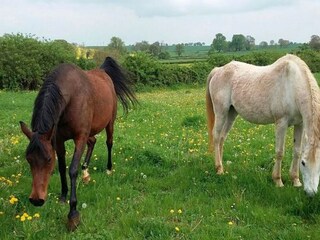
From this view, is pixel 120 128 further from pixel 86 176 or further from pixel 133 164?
pixel 86 176

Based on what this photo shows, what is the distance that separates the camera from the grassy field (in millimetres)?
4965

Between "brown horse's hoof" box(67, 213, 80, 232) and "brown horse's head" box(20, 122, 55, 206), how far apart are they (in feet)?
1.89

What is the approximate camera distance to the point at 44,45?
104 feet

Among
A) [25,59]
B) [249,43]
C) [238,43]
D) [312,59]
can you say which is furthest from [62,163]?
[249,43]

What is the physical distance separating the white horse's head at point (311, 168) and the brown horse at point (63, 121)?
10.4 ft

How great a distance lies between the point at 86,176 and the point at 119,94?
2.40 meters

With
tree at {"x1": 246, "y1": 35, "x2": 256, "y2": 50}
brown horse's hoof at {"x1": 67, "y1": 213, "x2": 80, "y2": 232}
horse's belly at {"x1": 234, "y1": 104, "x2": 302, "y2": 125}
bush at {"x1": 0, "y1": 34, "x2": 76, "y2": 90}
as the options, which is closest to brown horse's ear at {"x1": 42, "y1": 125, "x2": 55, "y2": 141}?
brown horse's hoof at {"x1": 67, "y1": 213, "x2": 80, "y2": 232}

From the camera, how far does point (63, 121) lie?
5555 mm

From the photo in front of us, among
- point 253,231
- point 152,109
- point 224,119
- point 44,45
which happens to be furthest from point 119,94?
point 44,45

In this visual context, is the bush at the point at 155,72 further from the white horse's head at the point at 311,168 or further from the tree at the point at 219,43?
the tree at the point at 219,43

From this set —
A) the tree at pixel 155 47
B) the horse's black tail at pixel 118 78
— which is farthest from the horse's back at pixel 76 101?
the tree at pixel 155 47

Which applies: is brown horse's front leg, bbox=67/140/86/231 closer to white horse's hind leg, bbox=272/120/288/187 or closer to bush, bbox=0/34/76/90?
white horse's hind leg, bbox=272/120/288/187

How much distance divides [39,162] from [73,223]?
0.97m

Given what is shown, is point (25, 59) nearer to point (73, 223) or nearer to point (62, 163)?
point (62, 163)
